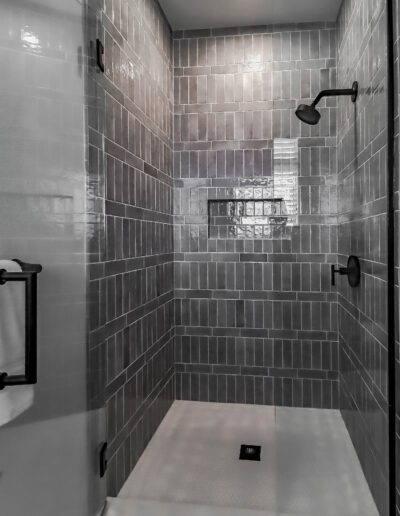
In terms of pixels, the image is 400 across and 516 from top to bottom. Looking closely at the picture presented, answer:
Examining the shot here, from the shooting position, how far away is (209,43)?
6.66 ft

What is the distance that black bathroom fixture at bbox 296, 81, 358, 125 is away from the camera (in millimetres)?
1730

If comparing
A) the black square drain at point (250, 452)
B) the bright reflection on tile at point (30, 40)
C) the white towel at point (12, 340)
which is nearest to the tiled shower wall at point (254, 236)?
the black square drain at point (250, 452)

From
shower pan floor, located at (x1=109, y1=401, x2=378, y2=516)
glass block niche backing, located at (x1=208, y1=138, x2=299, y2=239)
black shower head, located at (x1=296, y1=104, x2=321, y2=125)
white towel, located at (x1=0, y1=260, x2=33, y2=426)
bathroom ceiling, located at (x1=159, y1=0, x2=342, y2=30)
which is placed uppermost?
bathroom ceiling, located at (x1=159, y1=0, x2=342, y2=30)

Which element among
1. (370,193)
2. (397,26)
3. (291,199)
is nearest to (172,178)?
(291,199)

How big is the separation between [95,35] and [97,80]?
0.16 metres

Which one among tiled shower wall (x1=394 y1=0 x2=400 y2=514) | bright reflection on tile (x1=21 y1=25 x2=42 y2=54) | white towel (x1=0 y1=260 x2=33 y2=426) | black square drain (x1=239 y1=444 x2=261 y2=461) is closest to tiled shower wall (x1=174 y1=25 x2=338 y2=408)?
black square drain (x1=239 y1=444 x2=261 y2=461)

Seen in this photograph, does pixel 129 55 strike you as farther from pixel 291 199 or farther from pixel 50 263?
pixel 50 263

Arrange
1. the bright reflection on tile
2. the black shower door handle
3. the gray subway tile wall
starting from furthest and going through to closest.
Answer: the gray subway tile wall → the bright reflection on tile → the black shower door handle

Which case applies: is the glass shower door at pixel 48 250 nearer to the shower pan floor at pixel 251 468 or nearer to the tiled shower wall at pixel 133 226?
the tiled shower wall at pixel 133 226

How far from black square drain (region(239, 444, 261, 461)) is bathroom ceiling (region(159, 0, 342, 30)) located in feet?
6.23

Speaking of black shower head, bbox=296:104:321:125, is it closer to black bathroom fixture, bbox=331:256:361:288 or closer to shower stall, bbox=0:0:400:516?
shower stall, bbox=0:0:400:516

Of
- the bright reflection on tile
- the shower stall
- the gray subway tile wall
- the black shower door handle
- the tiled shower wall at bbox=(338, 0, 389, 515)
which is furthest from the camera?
the gray subway tile wall

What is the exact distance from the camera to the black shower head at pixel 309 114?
179cm

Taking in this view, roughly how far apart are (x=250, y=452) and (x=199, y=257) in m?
0.98
